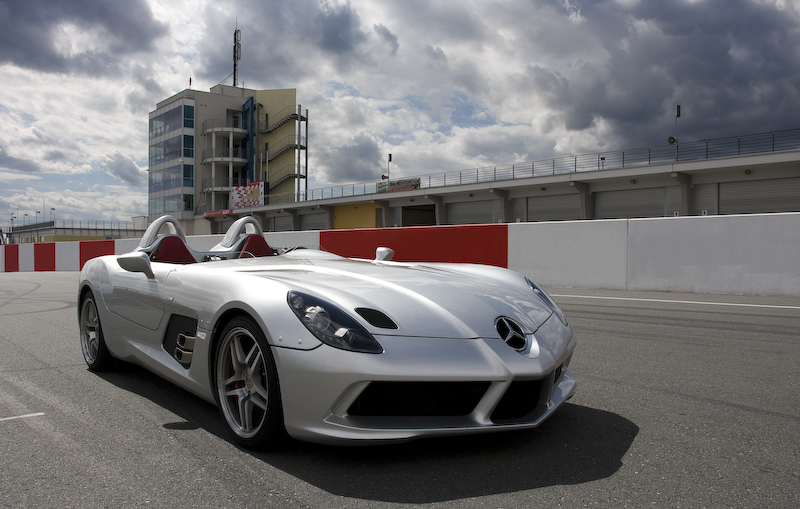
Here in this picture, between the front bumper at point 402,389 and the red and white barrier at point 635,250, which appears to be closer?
the front bumper at point 402,389

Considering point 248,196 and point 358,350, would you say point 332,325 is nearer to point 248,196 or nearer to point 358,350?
point 358,350

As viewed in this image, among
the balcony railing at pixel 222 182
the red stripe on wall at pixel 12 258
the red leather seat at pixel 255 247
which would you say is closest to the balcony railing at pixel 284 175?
the balcony railing at pixel 222 182

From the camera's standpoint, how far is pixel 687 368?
420 cm

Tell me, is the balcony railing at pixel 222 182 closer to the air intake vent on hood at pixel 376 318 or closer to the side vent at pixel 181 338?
the side vent at pixel 181 338

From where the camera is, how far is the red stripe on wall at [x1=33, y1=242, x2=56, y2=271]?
23391 millimetres

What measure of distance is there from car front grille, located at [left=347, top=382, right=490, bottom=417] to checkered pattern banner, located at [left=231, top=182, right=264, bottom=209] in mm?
58716

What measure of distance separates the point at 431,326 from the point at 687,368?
2.59 meters

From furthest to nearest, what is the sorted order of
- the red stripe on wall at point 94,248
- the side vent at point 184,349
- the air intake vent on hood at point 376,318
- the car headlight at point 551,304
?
the red stripe on wall at point 94,248 → the car headlight at point 551,304 → the side vent at point 184,349 → the air intake vent on hood at point 376,318

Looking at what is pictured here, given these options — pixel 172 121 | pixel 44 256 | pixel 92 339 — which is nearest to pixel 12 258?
pixel 44 256

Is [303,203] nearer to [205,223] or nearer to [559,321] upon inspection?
[205,223]

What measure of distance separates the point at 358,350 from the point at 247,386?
27.7 inches

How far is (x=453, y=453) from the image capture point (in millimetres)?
2566

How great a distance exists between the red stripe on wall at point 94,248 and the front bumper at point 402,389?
2074 centimetres

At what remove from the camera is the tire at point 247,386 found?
2.52 meters
